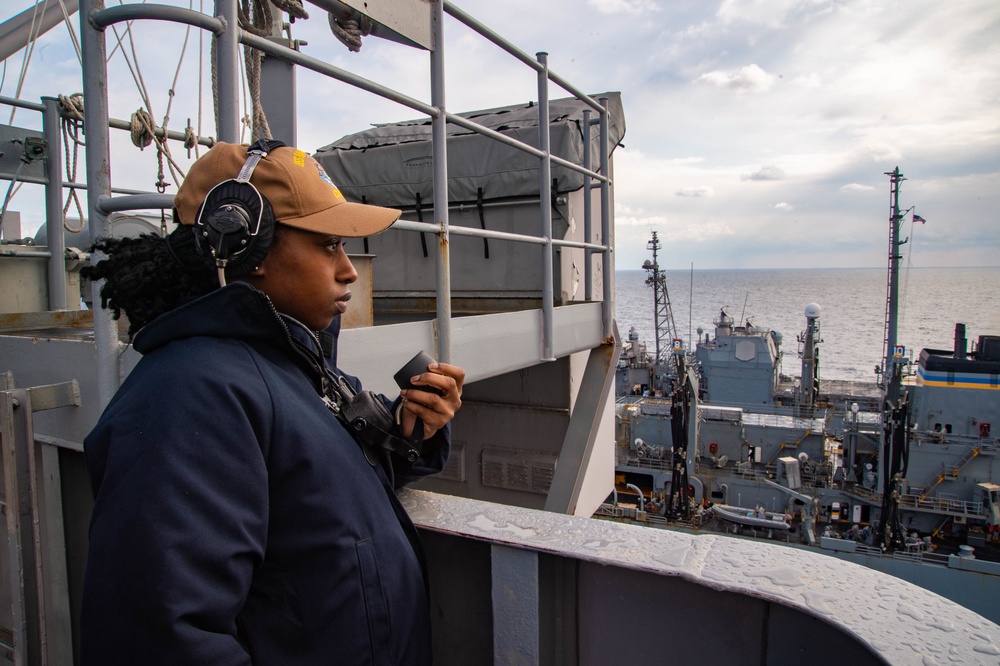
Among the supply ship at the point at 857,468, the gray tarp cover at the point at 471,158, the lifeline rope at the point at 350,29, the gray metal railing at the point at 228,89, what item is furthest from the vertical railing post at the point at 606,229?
the supply ship at the point at 857,468

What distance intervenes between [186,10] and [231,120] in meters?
0.30

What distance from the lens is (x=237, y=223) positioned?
1.17 m

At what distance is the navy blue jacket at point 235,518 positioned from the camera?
90 cm

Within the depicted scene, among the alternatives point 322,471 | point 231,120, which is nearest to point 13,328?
point 231,120

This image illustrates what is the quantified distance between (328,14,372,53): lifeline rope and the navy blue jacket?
1.61 m

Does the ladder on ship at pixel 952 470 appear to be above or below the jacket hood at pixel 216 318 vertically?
below

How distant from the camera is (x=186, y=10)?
5.57ft

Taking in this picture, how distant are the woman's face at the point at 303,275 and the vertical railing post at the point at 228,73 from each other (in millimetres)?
768

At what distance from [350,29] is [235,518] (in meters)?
2.08

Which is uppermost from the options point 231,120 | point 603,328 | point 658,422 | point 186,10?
point 186,10

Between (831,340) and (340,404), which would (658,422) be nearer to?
(340,404)

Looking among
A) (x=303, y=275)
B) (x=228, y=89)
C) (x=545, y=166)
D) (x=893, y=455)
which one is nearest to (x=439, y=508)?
(x=303, y=275)

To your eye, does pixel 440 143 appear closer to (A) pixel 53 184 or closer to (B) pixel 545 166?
(B) pixel 545 166

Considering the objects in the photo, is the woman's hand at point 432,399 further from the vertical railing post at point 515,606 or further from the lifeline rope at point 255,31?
the lifeline rope at point 255,31
